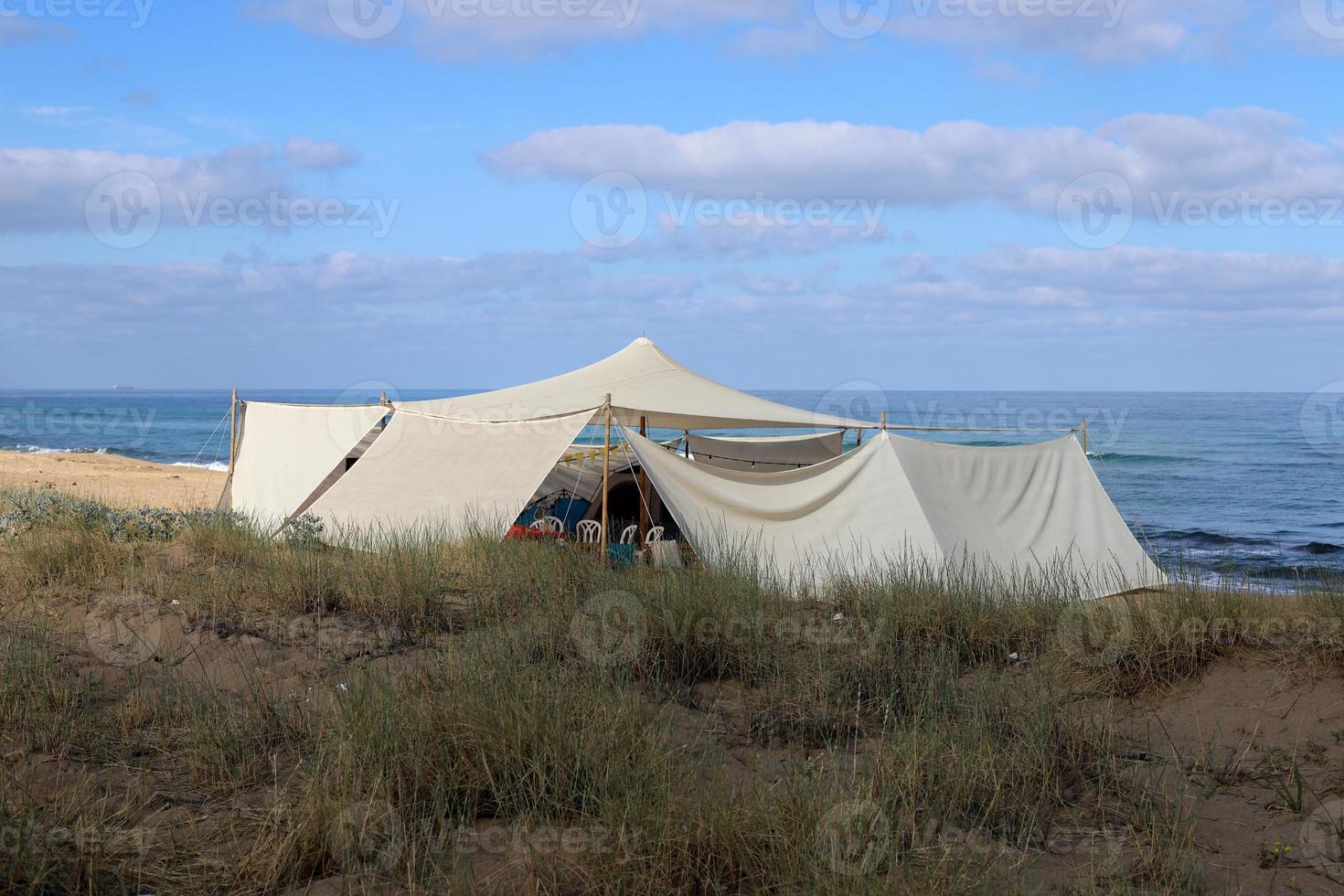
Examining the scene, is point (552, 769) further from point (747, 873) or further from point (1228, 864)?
point (1228, 864)

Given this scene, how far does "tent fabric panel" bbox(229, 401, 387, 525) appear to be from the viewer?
9836 mm

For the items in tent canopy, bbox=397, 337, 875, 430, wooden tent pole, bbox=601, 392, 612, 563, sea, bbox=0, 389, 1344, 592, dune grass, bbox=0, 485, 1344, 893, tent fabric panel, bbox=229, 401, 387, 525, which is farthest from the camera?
sea, bbox=0, 389, 1344, 592

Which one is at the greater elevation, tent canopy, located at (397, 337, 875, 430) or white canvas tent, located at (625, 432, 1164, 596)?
tent canopy, located at (397, 337, 875, 430)

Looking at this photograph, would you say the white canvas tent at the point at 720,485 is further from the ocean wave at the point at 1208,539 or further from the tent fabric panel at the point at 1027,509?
the ocean wave at the point at 1208,539

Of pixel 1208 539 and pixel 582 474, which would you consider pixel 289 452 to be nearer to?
pixel 582 474

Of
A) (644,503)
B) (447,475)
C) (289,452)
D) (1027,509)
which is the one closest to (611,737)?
(644,503)

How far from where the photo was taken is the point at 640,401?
9508 mm

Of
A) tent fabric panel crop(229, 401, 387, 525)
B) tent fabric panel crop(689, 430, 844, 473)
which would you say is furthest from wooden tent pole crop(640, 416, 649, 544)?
tent fabric panel crop(229, 401, 387, 525)

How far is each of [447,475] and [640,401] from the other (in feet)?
6.09

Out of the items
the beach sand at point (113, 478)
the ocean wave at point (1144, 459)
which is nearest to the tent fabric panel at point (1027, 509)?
the beach sand at point (113, 478)

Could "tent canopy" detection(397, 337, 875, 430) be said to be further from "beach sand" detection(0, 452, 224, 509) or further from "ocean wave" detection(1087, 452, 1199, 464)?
"ocean wave" detection(1087, 452, 1199, 464)

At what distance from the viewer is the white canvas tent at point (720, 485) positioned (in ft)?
26.5

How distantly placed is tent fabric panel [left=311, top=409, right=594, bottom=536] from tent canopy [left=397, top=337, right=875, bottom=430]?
0.33 m

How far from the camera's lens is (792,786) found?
3.37 meters
